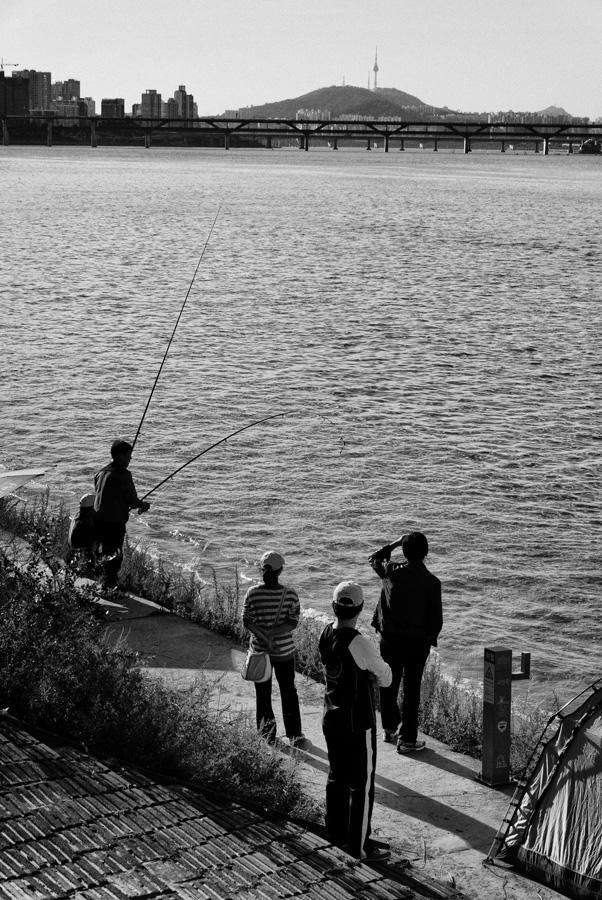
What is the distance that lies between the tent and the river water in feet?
16.4

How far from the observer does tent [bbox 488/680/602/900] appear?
6312 millimetres

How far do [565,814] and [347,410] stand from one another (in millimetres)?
18463

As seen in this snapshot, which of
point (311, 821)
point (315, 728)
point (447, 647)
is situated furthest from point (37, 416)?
point (311, 821)

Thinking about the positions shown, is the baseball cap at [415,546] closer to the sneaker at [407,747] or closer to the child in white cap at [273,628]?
the child in white cap at [273,628]

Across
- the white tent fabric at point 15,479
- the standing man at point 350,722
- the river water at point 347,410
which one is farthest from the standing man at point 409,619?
the white tent fabric at point 15,479

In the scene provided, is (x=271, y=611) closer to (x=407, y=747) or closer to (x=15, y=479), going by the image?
(x=407, y=747)

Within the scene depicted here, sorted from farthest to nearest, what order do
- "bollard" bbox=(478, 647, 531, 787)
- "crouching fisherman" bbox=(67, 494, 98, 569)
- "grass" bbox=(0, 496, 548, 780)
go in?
"crouching fisherman" bbox=(67, 494, 98, 569) → "grass" bbox=(0, 496, 548, 780) → "bollard" bbox=(478, 647, 531, 787)

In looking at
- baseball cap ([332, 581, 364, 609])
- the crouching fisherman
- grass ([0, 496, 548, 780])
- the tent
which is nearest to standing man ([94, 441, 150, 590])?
the crouching fisherman

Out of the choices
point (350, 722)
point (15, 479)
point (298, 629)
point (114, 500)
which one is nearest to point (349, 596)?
point (350, 722)

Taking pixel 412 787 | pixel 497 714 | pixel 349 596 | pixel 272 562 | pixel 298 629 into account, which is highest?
pixel 349 596

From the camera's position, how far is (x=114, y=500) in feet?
35.3

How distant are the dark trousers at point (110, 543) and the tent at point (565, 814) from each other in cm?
507

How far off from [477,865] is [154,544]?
32.7 ft

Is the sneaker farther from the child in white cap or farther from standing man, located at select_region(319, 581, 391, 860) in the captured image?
standing man, located at select_region(319, 581, 391, 860)
